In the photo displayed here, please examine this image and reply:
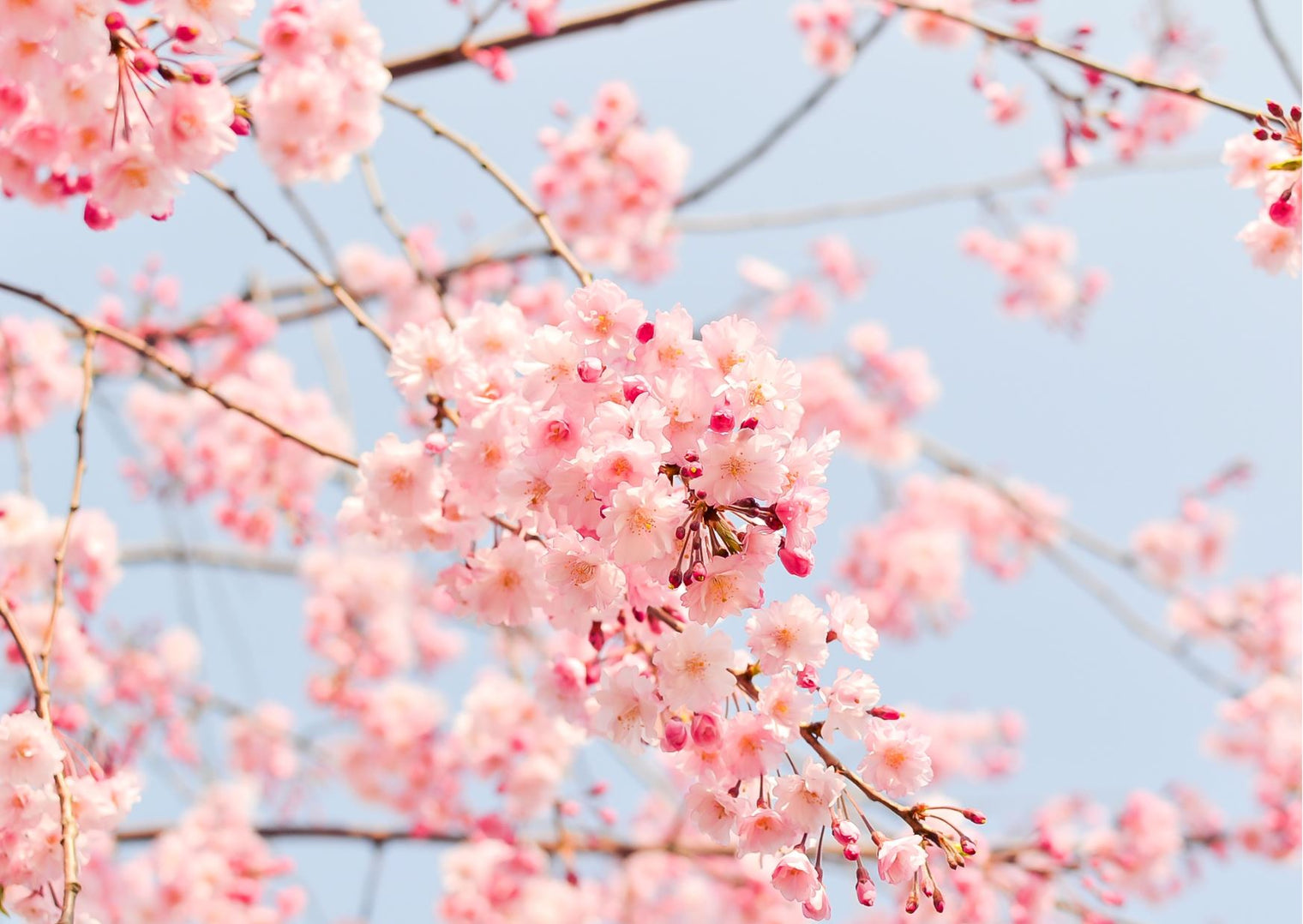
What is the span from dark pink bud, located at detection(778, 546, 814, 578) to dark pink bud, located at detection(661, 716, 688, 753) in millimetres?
356

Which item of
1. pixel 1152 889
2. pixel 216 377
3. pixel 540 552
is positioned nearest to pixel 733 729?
pixel 540 552

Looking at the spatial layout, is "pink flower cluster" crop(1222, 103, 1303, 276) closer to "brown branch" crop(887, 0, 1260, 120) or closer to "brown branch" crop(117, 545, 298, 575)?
"brown branch" crop(887, 0, 1260, 120)

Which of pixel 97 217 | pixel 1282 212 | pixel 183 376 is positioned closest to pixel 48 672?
pixel 183 376

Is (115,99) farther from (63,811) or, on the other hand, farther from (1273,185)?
(1273,185)

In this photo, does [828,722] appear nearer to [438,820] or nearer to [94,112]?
[94,112]

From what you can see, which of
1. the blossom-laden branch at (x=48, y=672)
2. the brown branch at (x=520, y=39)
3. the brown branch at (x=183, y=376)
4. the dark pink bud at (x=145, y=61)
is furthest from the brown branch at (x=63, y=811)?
the brown branch at (x=520, y=39)

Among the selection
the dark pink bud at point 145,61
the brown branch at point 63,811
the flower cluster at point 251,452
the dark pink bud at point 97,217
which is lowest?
the brown branch at point 63,811

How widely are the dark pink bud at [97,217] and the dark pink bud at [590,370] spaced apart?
4.35 feet

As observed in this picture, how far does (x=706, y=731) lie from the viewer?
1.61 meters

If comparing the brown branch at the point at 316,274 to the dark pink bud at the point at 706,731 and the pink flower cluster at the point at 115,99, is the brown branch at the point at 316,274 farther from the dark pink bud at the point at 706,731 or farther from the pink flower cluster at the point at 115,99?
the dark pink bud at the point at 706,731

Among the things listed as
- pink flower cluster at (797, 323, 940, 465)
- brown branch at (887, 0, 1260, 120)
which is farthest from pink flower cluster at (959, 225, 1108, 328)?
brown branch at (887, 0, 1260, 120)

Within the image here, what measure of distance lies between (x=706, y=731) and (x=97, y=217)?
5.74 ft

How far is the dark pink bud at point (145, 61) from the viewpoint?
186cm

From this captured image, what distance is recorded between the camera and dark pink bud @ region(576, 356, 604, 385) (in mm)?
1519
